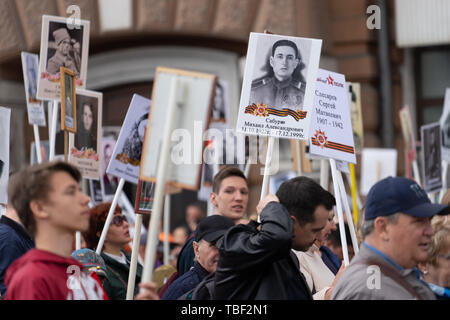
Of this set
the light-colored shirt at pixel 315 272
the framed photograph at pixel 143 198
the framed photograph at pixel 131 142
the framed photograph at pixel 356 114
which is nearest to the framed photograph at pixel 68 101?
the framed photograph at pixel 131 142

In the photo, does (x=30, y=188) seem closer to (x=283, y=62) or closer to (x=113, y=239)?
(x=283, y=62)

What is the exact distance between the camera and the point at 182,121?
281 centimetres

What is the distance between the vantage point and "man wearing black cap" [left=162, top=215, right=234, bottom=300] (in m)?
3.91

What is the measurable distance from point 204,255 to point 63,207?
1.33 metres

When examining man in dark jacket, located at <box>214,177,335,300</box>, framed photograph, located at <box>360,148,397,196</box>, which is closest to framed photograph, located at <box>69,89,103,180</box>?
man in dark jacket, located at <box>214,177,335,300</box>

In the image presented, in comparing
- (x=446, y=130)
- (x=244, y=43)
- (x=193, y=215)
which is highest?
(x=244, y=43)

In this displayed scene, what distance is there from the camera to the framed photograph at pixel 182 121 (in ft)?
9.18

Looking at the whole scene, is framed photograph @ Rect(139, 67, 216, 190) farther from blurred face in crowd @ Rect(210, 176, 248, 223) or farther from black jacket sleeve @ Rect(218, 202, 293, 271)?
blurred face in crowd @ Rect(210, 176, 248, 223)

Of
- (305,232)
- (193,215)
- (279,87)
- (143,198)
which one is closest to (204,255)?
(143,198)

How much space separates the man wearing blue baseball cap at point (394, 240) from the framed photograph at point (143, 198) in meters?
1.48

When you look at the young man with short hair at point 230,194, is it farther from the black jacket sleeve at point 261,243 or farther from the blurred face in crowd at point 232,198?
the black jacket sleeve at point 261,243

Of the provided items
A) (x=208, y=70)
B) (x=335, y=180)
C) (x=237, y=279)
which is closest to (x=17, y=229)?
(x=237, y=279)

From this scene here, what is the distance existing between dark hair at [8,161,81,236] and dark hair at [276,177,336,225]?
100cm

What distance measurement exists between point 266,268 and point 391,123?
6169 mm
